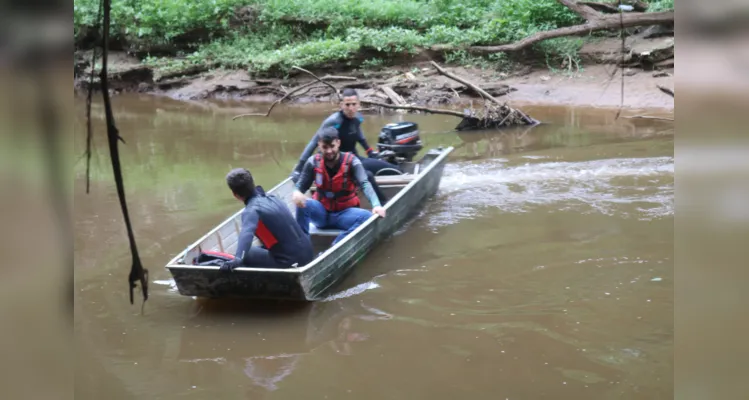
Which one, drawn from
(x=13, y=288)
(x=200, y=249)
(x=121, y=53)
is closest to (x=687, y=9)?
(x=13, y=288)

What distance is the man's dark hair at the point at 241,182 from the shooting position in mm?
4801

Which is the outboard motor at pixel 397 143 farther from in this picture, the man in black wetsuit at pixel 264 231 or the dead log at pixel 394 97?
the dead log at pixel 394 97

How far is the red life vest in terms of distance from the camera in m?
6.02

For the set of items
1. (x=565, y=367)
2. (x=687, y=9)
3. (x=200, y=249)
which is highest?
(x=687, y=9)

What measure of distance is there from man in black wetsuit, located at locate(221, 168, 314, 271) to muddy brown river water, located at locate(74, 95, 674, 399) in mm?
432

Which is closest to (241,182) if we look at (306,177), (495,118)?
(306,177)

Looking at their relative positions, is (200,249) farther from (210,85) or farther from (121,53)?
(121,53)

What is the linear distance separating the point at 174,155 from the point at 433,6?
1061 cm

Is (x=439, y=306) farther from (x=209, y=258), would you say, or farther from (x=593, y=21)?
(x=593, y=21)

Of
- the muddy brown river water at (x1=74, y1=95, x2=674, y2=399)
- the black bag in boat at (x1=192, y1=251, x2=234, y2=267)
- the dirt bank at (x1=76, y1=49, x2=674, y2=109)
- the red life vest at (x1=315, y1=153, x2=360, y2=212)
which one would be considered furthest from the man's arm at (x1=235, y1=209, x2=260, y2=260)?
the dirt bank at (x1=76, y1=49, x2=674, y2=109)

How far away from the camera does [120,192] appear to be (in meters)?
1.16

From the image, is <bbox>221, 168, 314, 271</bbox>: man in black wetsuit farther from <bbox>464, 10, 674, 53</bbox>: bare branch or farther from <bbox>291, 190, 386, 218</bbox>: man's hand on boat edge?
<bbox>464, 10, 674, 53</bbox>: bare branch

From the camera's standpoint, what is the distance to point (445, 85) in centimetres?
1579

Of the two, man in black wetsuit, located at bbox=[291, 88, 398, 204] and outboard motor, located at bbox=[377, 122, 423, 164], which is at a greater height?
man in black wetsuit, located at bbox=[291, 88, 398, 204]
